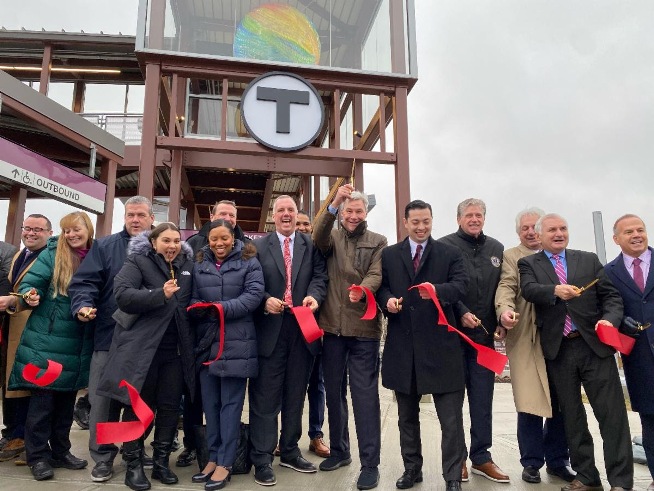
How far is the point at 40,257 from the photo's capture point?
3.39m

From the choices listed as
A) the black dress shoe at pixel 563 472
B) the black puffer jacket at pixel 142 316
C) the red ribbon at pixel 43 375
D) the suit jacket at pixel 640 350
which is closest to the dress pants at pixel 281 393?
the black puffer jacket at pixel 142 316

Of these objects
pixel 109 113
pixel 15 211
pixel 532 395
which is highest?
pixel 109 113

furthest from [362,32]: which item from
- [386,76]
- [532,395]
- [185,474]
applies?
[185,474]

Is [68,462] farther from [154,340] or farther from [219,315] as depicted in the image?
[219,315]

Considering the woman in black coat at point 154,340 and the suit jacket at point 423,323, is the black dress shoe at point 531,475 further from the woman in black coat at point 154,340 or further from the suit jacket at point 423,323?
the woman in black coat at point 154,340

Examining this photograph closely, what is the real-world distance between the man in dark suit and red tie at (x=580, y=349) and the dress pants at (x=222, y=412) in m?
2.04

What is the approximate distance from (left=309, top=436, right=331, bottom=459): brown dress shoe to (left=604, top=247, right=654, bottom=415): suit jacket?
7.19ft

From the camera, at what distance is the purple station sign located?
23.4 feet

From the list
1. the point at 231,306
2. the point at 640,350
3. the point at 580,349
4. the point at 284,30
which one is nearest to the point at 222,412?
the point at 231,306

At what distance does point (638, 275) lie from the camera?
3160mm

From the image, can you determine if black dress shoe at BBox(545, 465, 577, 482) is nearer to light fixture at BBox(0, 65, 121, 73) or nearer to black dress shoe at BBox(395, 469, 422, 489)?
black dress shoe at BBox(395, 469, 422, 489)

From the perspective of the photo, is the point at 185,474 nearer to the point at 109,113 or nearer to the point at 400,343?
the point at 400,343

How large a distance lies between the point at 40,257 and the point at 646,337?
4101 mm

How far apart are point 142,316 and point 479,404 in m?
2.38
